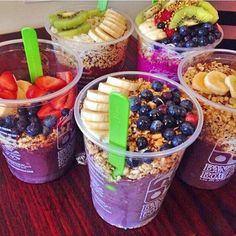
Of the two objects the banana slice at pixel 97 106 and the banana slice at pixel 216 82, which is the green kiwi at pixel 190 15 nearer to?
the banana slice at pixel 216 82

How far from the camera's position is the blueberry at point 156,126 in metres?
0.61

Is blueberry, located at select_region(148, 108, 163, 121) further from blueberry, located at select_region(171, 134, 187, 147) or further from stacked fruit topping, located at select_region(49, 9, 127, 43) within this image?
stacked fruit topping, located at select_region(49, 9, 127, 43)

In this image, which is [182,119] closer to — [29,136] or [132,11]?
[29,136]

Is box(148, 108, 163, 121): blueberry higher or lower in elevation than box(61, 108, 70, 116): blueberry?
higher

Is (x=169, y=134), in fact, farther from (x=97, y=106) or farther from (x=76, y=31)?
(x=76, y=31)

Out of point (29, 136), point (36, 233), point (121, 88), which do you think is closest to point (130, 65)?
point (121, 88)

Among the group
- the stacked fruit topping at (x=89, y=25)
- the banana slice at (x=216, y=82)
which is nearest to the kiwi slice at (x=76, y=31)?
the stacked fruit topping at (x=89, y=25)

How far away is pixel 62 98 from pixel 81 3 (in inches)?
24.3

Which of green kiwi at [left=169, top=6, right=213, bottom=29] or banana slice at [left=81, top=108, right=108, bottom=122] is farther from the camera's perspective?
green kiwi at [left=169, top=6, right=213, bottom=29]

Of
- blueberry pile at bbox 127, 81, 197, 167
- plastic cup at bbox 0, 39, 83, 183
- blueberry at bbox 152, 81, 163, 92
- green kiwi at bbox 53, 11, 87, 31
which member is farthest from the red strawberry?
green kiwi at bbox 53, 11, 87, 31

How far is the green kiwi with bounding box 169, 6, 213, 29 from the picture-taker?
926 mm

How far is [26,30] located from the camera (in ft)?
2.30

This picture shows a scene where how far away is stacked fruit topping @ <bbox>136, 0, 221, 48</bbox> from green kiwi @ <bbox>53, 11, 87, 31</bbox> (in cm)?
17

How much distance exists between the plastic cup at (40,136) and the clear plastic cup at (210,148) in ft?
0.86
